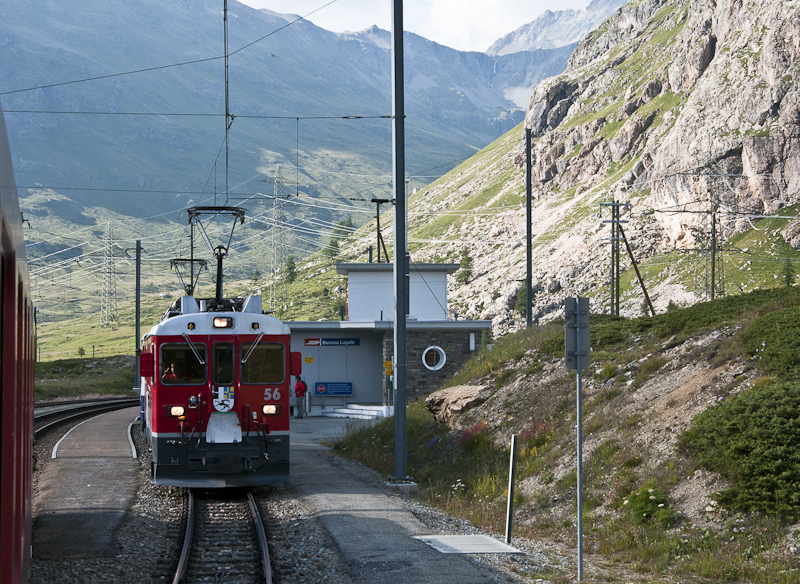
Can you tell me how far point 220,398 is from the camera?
1373cm

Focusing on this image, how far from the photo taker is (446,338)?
108ft

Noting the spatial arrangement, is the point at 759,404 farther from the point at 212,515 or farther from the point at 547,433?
the point at 212,515

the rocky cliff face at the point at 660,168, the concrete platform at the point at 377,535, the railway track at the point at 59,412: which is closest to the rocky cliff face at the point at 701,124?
the rocky cliff face at the point at 660,168

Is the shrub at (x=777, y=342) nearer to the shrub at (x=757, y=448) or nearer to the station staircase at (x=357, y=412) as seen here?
the shrub at (x=757, y=448)

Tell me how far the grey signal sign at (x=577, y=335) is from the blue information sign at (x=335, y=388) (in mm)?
27434

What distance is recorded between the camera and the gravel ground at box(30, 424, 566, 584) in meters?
9.00

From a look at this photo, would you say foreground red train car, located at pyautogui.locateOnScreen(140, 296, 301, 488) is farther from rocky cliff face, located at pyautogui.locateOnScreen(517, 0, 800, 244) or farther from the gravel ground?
rocky cliff face, located at pyautogui.locateOnScreen(517, 0, 800, 244)

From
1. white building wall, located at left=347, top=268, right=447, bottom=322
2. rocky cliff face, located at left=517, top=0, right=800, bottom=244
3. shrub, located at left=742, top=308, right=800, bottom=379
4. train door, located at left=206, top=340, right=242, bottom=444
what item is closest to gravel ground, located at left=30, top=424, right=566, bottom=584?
train door, located at left=206, top=340, right=242, bottom=444

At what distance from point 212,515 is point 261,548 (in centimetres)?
291

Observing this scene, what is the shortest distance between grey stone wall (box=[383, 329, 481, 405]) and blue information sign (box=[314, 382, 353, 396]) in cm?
370

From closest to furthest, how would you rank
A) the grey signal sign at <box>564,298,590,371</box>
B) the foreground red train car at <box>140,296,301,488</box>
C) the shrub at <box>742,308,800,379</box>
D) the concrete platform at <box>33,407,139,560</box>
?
the grey signal sign at <box>564,298,590,371</box>
the concrete platform at <box>33,407,139,560</box>
the shrub at <box>742,308,800,379</box>
the foreground red train car at <box>140,296,301,488</box>

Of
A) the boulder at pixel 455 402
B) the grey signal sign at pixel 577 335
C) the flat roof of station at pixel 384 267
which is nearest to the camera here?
the grey signal sign at pixel 577 335

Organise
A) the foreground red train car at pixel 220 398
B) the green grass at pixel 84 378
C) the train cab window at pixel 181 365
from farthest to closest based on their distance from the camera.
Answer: the green grass at pixel 84 378, the train cab window at pixel 181 365, the foreground red train car at pixel 220 398

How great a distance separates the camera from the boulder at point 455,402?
1888cm
